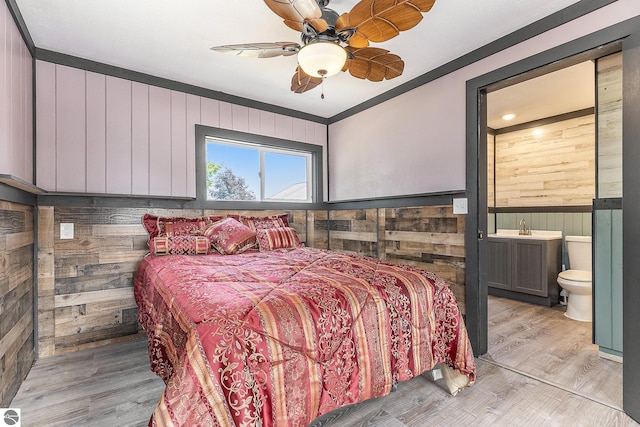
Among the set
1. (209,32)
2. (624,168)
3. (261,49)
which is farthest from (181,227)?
(624,168)

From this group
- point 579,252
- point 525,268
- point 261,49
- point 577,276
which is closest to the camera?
point 261,49

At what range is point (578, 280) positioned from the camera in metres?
3.12

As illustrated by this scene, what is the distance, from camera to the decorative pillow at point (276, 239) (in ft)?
10.0

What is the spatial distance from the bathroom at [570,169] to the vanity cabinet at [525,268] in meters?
0.08

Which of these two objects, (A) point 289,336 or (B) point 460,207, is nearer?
(A) point 289,336

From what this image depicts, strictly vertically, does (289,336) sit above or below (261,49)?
below

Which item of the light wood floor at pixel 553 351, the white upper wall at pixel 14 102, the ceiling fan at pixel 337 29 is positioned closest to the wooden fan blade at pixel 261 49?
the ceiling fan at pixel 337 29

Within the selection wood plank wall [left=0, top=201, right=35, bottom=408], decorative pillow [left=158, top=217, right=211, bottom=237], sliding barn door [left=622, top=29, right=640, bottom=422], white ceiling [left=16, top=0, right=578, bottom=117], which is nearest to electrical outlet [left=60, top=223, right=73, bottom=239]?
wood plank wall [left=0, top=201, right=35, bottom=408]

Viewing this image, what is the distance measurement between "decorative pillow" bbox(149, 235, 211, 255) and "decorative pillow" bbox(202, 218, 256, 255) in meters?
0.09

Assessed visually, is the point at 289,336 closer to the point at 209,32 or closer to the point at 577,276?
the point at 209,32

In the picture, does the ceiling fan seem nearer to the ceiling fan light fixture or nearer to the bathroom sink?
the ceiling fan light fixture

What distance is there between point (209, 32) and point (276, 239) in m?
1.86

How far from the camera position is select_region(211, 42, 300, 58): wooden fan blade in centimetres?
181

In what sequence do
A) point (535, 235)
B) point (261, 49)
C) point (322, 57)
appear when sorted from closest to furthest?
point (322, 57) < point (261, 49) < point (535, 235)
